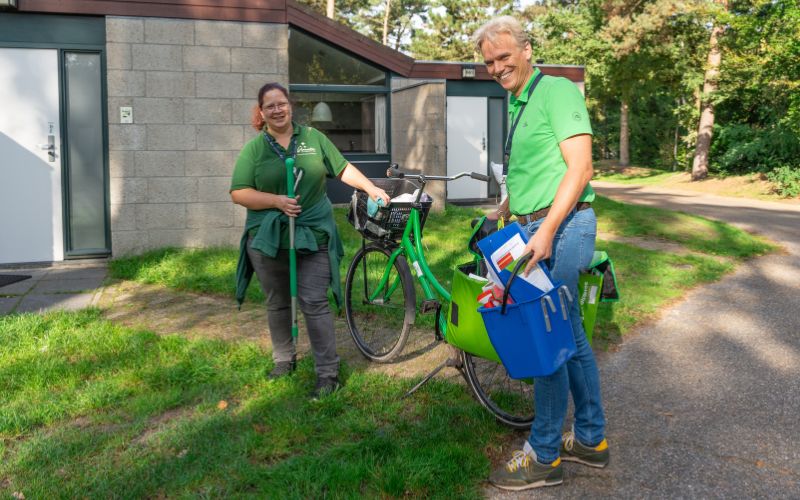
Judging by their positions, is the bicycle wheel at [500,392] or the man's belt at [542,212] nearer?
the man's belt at [542,212]

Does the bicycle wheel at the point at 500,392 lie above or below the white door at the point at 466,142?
below

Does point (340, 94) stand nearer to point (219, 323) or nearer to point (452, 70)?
point (452, 70)

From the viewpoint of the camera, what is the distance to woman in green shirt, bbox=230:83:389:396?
13.9ft

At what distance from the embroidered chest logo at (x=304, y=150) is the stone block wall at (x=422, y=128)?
25.9 feet

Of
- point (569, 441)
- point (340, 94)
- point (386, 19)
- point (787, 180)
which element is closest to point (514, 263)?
point (569, 441)

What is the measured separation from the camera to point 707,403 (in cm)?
420

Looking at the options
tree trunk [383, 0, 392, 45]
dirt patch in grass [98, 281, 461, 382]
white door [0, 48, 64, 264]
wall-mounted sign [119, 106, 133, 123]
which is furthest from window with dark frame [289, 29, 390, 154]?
tree trunk [383, 0, 392, 45]

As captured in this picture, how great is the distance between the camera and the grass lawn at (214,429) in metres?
3.14

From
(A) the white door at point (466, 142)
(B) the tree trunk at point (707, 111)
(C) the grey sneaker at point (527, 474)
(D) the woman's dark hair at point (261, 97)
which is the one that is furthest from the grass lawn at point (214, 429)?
(B) the tree trunk at point (707, 111)

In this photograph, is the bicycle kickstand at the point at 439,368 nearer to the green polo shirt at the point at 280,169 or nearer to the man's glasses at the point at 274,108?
the green polo shirt at the point at 280,169

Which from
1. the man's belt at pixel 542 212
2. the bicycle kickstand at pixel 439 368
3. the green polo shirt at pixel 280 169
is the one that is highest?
the green polo shirt at pixel 280 169

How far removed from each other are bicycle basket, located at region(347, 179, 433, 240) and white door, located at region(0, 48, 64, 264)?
5.88 meters

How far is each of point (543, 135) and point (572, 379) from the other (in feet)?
3.58

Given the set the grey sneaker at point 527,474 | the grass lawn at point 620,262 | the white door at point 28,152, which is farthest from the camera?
the white door at point 28,152
